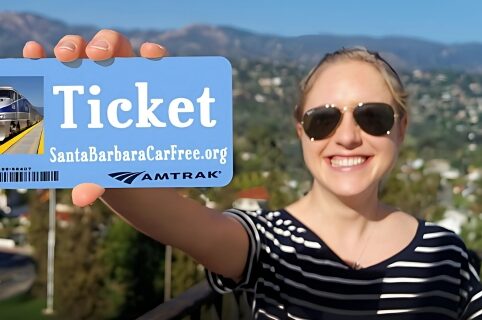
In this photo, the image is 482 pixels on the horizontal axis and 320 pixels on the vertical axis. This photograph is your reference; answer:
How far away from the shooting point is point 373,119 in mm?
762

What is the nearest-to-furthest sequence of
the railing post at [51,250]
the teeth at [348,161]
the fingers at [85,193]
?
1. the fingers at [85,193]
2. the teeth at [348,161]
3. the railing post at [51,250]

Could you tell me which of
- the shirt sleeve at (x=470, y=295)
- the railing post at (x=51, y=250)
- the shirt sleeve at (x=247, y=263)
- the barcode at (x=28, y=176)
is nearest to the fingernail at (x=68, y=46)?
the barcode at (x=28, y=176)

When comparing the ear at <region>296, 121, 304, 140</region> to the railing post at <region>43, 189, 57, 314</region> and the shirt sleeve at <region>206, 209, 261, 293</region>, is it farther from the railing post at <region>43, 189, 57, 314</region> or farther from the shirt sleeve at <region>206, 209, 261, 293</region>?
the railing post at <region>43, 189, 57, 314</region>

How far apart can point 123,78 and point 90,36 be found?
0.06 metres

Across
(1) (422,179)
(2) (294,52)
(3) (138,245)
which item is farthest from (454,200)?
(2) (294,52)

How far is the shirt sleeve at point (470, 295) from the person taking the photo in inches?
32.6

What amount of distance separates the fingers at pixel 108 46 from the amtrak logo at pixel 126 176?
113 millimetres

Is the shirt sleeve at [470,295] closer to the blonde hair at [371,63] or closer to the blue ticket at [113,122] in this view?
the blonde hair at [371,63]

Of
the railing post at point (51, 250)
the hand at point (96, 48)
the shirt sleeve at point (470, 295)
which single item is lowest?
the railing post at point (51, 250)

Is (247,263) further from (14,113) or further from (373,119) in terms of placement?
(14,113)

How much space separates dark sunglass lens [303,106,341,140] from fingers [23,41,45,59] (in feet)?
1.06

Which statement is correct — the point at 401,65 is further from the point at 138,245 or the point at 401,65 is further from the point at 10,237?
the point at 10,237

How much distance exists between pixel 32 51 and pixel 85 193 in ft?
0.49

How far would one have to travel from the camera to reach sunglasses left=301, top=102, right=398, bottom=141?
0.76 m
